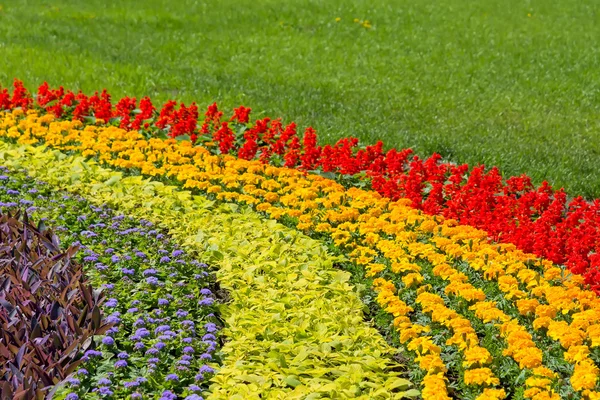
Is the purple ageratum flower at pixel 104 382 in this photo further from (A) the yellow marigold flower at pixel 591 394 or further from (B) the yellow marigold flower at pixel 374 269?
(A) the yellow marigold flower at pixel 591 394

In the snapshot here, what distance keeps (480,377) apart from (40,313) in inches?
85.8

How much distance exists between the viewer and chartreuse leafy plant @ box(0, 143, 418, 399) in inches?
172

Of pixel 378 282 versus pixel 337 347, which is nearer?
pixel 337 347

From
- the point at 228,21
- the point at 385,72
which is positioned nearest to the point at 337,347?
the point at 385,72

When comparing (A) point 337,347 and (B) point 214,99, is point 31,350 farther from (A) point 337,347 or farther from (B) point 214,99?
(B) point 214,99

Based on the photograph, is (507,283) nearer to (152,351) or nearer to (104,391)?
(152,351)

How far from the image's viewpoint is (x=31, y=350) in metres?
4.22

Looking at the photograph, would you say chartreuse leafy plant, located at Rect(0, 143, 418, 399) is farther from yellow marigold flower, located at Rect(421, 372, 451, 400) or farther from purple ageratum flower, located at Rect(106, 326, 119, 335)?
purple ageratum flower, located at Rect(106, 326, 119, 335)

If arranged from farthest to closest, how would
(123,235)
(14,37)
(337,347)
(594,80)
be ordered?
(14,37)
(594,80)
(123,235)
(337,347)

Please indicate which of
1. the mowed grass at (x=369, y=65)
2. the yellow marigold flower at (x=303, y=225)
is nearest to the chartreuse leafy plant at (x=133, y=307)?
the yellow marigold flower at (x=303, y=225)

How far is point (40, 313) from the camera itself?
4.52 m

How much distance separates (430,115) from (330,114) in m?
1.22

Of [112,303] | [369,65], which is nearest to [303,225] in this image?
[112,303]

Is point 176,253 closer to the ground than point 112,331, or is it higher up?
closer to the ground
